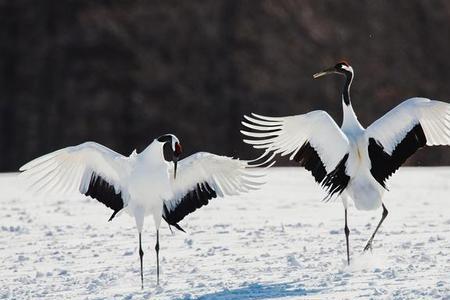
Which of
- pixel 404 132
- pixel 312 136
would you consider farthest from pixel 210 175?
pixel 404 132

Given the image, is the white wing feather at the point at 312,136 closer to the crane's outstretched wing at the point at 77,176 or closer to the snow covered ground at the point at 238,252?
the snow covered ground at the point at 238,252

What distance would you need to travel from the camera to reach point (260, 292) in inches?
294

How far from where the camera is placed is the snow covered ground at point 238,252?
7629mm

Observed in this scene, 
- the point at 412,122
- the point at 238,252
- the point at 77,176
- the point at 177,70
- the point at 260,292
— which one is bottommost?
the point at 260,292

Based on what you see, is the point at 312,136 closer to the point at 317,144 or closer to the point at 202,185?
the point at 317,144

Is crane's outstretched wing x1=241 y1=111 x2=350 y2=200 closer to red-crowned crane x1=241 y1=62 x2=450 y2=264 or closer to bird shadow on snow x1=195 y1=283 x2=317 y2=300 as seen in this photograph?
red-crowned crane x1=241 y1=62 x2=450 y2=264

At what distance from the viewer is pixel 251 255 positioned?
928 cm

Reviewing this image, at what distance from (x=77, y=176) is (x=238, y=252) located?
1650 mm

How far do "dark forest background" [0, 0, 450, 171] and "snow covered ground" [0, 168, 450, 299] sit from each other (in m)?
8.88

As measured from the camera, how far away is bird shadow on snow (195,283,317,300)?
7.28m

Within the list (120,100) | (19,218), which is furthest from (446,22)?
(19,218)

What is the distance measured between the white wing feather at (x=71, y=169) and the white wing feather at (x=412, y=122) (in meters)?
2.02

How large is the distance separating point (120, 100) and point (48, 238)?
12.9 m

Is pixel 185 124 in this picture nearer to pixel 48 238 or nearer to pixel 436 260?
pixel 48 238
